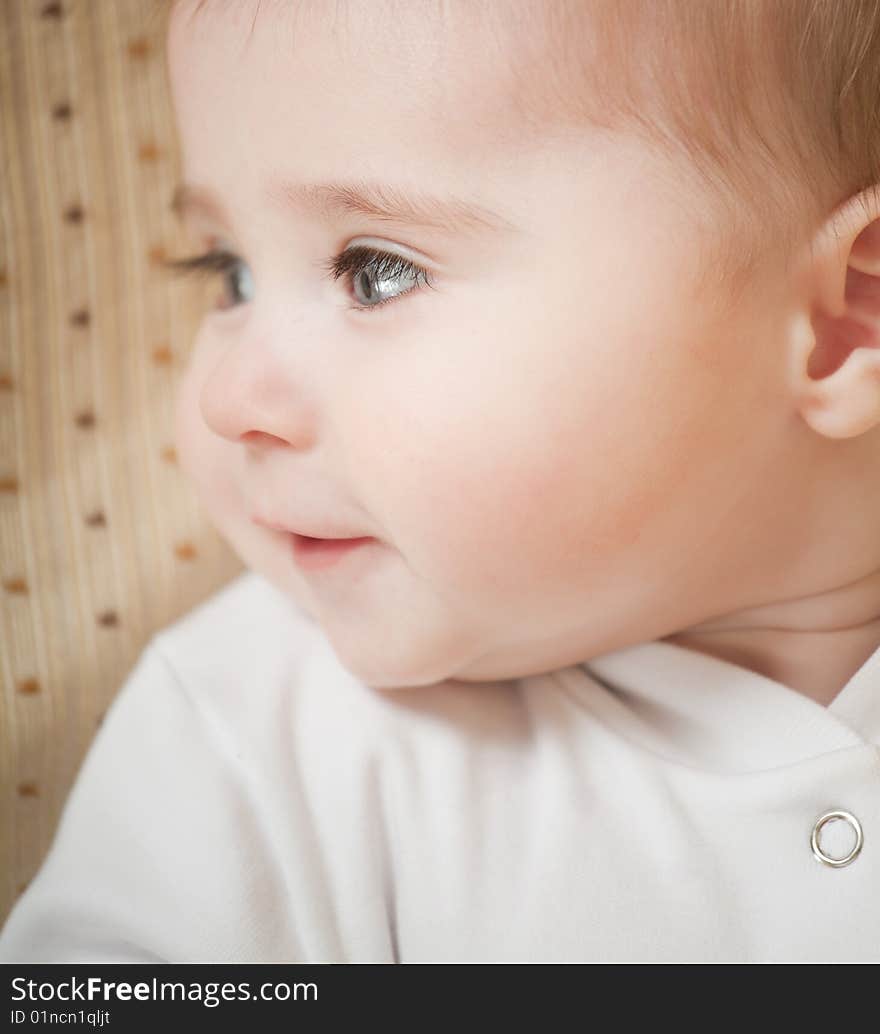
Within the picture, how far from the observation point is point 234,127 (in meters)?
0.76

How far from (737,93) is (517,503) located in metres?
0.28

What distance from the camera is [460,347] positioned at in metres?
0.72

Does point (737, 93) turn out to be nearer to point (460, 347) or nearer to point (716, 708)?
point (460, 347)

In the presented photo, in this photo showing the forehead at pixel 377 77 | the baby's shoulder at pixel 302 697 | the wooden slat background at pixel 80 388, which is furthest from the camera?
the wooden slat background at pixel 80 388

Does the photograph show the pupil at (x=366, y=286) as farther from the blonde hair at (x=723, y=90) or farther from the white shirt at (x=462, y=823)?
the white shirt at (x=462, y=823)

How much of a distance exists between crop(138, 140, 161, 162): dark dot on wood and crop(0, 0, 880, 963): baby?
0.24 meters

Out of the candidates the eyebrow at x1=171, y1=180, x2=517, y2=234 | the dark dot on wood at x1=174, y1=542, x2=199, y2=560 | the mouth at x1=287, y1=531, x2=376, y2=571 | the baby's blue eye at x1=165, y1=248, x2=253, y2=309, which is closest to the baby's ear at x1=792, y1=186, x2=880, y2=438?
the eyebrow at x1=171, y1=180, x2=517, y2=234

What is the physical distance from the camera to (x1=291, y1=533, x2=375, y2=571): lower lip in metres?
0.82

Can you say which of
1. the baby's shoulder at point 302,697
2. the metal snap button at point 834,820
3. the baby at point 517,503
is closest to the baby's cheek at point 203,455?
the baby at point 517,503

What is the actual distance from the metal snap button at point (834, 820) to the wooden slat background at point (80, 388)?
60 cm

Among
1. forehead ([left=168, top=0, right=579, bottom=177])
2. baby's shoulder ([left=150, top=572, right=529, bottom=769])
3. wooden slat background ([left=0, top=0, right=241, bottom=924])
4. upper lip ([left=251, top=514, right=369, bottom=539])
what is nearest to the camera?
forehead ([left=168, top=0, right=579, bottom=177])

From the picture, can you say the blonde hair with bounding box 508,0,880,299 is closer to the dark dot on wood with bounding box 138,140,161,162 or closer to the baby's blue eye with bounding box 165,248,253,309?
the baby's blue eye with bounding box 165,248,253,309

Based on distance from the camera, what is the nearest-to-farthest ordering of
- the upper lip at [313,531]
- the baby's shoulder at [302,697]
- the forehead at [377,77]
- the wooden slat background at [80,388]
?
the forehead at [377,77] → the upper lip at [313,531] → the baby's shoulder at [302,697] → the wooden slat background at [80,388]

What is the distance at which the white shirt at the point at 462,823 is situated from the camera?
0.84 meters
